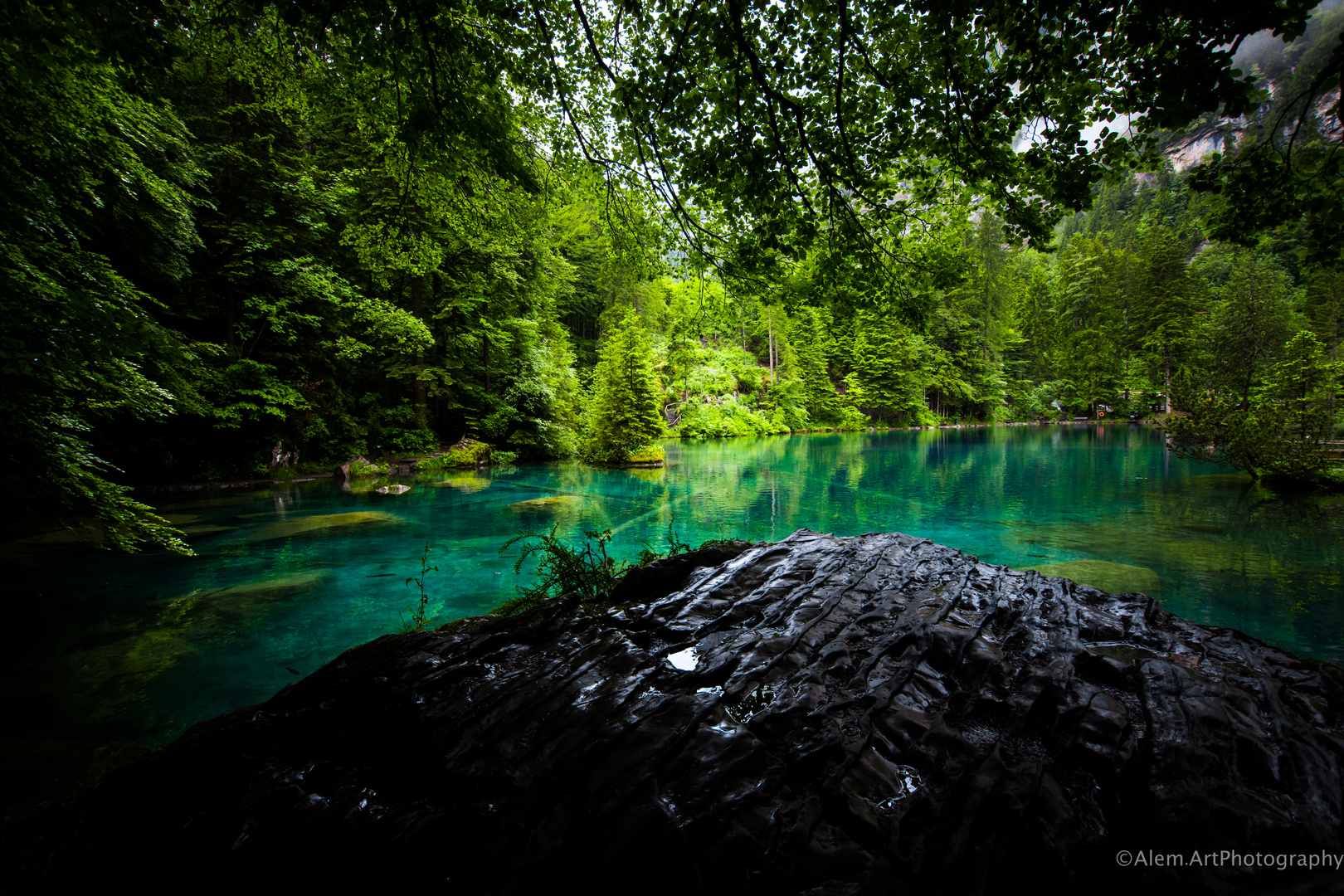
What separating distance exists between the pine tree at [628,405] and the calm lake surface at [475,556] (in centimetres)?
238

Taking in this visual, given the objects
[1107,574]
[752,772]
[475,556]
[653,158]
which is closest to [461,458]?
[475,556]

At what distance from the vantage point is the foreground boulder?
1.61 meters

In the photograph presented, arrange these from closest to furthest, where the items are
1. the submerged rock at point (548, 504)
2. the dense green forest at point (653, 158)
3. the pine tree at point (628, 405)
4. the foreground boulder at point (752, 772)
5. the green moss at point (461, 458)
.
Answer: the foreground boulder at point (752, 772) → the dense green forest at point (653, 158) → the submerged rock at point (548, 504) → the green moss at point (461, 458) → the pine tree at point (628, 405)

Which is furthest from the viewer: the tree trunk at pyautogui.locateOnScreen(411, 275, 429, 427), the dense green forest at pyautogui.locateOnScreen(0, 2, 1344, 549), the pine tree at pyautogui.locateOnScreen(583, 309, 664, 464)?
the pine tree at pyautogui.locateOnScreen(583, 309, 664, 464)

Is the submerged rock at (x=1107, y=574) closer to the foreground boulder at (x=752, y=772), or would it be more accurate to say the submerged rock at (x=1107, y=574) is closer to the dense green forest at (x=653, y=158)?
the foreground boulder at (x=752, y=772)

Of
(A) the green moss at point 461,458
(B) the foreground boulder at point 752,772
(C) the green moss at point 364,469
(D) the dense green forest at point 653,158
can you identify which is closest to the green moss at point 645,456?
(A) the green moss at point 461,458

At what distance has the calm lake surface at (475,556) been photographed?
422 cm

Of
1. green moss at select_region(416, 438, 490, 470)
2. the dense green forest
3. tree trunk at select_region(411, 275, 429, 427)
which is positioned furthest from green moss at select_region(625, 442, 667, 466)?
the dense green forest

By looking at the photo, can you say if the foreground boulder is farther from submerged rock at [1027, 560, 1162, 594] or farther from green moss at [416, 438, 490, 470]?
green moss at [416, 438, 490, 470]

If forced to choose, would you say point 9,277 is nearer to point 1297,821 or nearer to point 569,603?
point 569,603

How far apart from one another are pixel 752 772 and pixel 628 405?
16.3m

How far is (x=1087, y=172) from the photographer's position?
3107 mm

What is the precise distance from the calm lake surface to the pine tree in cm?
238

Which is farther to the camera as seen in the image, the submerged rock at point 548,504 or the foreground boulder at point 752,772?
the submerged rock at point 548,504
